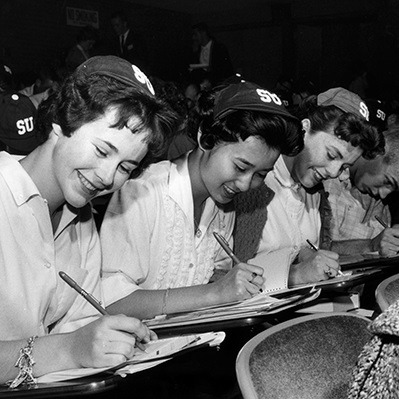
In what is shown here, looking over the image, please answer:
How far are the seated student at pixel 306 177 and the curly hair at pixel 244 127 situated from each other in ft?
1.60

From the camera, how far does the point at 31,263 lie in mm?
1829

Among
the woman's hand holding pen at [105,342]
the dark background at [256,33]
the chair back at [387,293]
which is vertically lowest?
the chair back at [387,293]

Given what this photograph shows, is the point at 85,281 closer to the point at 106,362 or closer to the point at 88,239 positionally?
the point at 88,239

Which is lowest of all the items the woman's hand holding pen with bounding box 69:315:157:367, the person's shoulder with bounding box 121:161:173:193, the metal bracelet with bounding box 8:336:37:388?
the metal bracelet with bounding box 8:336:37:388

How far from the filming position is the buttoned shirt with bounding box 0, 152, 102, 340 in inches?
70.1

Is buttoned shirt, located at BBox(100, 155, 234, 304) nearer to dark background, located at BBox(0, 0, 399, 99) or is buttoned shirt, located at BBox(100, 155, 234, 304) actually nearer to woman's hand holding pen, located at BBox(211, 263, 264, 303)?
woman's hand holding pen, located at BBox(211, 263, 264, 303)

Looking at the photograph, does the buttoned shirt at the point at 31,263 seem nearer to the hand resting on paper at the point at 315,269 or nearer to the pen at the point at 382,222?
the hand resting on paper at the point at 315,269

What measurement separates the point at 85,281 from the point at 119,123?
0.46m

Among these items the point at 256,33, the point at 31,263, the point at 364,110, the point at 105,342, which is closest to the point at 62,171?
the point at 31,263

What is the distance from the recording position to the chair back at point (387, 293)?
6.91 ft

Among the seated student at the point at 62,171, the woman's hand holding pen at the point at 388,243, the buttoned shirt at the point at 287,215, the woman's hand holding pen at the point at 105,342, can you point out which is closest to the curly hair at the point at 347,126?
the buttoned shirt at the point at 287,215

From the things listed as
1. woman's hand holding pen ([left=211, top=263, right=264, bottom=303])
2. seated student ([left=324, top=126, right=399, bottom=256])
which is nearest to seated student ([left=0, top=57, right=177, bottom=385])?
woman's hand holding pen ([left=211, top=263, right=264, bottom=303])

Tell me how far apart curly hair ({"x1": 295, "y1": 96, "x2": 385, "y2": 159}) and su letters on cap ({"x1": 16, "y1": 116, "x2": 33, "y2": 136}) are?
4.39 ft

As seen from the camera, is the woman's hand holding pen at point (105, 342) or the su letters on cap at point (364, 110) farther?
the su letters on cap at point (364, 110)
